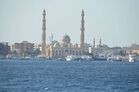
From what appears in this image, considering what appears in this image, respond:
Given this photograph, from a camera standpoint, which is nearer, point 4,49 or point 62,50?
point 4,49

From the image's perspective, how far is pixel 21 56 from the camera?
19825 centimetres

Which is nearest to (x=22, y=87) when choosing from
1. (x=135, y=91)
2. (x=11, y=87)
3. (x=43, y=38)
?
(x=11, y=87)

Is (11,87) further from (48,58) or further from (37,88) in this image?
(48,58)

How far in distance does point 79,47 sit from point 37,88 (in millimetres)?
145151

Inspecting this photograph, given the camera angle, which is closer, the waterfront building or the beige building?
the waterfront building

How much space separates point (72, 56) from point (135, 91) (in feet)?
461

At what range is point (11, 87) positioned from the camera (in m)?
47.6

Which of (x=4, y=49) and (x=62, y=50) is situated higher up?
(x=4, y=49)

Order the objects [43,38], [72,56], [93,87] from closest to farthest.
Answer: [93,87] → [43,38] → [72,56]

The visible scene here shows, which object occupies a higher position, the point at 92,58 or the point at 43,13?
the point at 43,13

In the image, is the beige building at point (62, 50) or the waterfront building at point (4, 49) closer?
the waterfront building at point (4, 49)

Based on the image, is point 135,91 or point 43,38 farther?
point 43,38

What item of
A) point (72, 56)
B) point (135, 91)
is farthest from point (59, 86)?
point (72, 56)

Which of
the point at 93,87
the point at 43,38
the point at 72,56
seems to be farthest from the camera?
the point at 72,56
